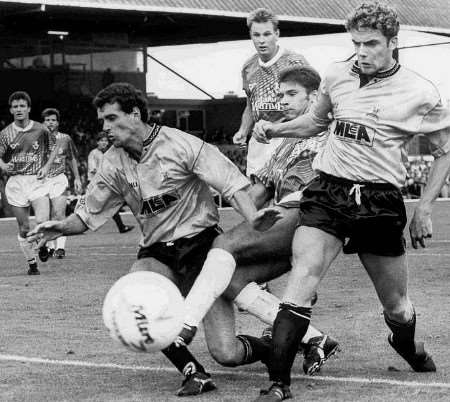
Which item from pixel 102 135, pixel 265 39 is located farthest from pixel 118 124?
pixel 102 135

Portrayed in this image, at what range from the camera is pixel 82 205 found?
23.2 feet

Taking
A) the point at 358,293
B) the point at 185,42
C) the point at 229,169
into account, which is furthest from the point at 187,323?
the point at 185,42

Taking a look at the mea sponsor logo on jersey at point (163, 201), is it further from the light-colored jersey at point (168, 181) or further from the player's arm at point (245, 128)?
the player's arm at point (245, 128)

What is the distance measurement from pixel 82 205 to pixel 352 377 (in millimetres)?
1876

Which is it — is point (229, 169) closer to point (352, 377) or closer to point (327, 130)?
point (327, 130)

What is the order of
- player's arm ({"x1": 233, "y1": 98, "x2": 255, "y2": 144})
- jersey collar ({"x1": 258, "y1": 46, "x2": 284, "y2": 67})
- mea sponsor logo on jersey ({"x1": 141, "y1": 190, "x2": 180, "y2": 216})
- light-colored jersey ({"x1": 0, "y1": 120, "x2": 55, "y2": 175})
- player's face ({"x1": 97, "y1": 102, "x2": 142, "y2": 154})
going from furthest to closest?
light-colored jersey ({"x1": 0, "y1": 120, "x2": 55, "y2": 175}), player's arm ({"x1": 233, "y1": 98, "x2": 255, "y2": 144}), jersey collar ({"x1": 258, "y1": 46, "x2": 284, "y2": 67}), mea sponsor logo on jersey ({"x1": 141, "y1": 190, "x2": 180, "y2": 216}), player's face ({"x1": 97, "y1": 102, "x2": 142, "y2": 154})

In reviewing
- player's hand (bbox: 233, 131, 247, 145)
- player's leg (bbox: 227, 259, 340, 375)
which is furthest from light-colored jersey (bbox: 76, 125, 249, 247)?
player's hand (bbox: 233, 131, 247, 145)

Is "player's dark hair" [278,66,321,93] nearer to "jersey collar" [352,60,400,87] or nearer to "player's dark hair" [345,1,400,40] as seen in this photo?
"jersey collar" [352,60,400,87]

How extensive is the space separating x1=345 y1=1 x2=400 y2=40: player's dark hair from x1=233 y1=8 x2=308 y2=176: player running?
3370 millimetres

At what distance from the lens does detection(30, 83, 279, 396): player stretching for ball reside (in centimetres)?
677

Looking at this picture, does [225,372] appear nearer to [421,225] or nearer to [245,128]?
[421,225]

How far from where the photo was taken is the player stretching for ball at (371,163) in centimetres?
629

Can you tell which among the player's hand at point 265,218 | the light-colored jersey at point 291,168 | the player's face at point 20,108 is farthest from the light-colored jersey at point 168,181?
the player's face at point 20,108

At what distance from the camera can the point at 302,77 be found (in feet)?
24.8
